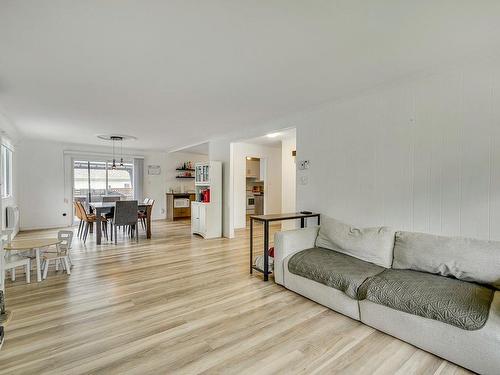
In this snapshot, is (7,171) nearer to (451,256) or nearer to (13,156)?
(13,156)

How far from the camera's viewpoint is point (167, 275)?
344 centimetres

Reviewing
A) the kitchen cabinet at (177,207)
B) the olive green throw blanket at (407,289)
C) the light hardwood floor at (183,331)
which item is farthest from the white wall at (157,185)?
the olive green throw blanket at (407,289)

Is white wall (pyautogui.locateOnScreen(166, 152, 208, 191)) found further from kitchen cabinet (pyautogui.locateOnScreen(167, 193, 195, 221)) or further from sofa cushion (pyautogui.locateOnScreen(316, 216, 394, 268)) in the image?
sofa cushion (pyautogui.locateOnScreen(316, 216, 394, 268))

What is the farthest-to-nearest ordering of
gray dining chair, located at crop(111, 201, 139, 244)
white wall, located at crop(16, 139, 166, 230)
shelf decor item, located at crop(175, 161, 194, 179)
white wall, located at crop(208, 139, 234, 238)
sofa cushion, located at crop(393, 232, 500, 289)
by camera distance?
shelf decor item, located at crop(175, 161, 194, 179)
white wall, located at crop(16, 139, 166, 230)
white wall, located at crop(208, 139, 234, 238)
gray dining chair, located at crop(111, 201, 139, 244)
sofa cushion, located at crop(393, 232, 500, 289)

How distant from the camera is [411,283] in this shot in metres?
2.11

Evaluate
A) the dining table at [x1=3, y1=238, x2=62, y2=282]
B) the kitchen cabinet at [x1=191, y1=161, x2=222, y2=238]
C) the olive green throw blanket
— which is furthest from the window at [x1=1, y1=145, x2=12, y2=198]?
the olive green throw blanket

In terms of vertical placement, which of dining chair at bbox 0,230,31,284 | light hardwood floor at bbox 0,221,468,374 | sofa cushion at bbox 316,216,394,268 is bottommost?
light hardwood floor at bbox 0,221,468,374

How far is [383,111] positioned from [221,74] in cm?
191

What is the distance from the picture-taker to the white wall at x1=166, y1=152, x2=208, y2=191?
896 cm

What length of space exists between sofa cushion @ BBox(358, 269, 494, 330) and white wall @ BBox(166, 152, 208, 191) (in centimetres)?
779

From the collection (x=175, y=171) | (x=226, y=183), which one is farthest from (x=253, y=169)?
(x=226, y=183)

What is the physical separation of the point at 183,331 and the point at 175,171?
24.5 ft

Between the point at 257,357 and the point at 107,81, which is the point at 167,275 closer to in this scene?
the point at 257,357

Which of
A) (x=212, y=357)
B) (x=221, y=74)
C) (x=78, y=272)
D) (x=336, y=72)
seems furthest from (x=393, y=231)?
(x=78, y=272)
